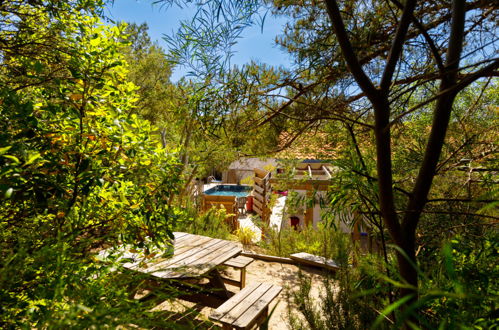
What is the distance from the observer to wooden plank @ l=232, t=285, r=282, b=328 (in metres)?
2.29

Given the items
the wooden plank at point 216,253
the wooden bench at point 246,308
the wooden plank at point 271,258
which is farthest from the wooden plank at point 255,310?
the wooden plank at point 271,258

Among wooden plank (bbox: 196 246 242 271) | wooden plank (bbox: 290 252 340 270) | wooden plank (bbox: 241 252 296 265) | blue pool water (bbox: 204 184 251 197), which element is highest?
wooden plank (bbox: 196 246 242 271)

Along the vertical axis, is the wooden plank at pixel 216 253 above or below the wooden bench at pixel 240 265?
above

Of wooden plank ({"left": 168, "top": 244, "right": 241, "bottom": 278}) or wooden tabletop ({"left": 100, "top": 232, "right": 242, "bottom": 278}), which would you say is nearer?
wooden plank ({"left": 168, "top": 244, "right": 241, "bottom": 278})

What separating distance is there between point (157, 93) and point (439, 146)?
676 cm

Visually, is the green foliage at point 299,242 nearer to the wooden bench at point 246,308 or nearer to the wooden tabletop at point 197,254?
the wooden tabletop at point 197,254

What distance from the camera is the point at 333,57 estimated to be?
70.5 inches

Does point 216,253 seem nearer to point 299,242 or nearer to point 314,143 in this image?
point 314,143

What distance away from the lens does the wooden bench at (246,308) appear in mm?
2320

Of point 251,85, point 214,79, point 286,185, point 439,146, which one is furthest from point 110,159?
point 286,185

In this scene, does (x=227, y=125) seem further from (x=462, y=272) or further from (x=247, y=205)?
(x=247, y=205)

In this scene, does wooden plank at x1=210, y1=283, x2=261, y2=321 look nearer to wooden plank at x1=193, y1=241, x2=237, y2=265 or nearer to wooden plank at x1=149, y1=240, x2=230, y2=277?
wooden plank at x1=193, y1=241, x2=237, y2=265

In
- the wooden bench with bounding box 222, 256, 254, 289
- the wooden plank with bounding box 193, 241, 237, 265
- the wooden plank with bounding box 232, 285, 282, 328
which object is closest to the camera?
the wooden plank with bounding box 232, 285, 282, 328

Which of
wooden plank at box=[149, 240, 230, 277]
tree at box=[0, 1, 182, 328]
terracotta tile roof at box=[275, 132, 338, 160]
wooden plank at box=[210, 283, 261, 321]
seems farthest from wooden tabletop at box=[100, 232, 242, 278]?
terracotta tile roof at box=[275, 132, 338, 160]
